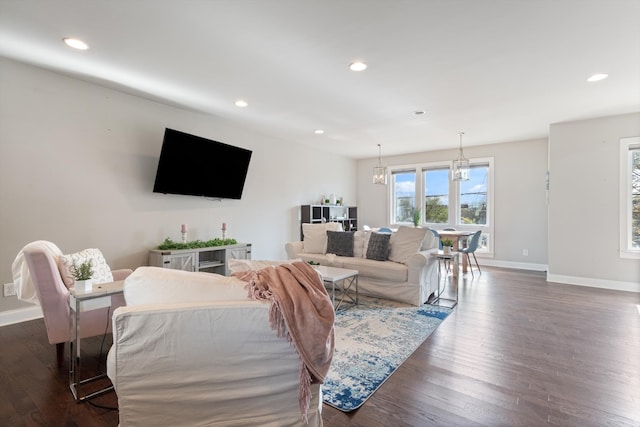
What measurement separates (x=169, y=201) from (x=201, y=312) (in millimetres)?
3552

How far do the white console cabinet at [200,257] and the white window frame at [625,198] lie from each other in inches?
225

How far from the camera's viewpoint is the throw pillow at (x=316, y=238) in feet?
16.6

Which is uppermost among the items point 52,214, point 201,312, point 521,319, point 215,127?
point 215,127

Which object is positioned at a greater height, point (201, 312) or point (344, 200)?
→ point (344, 200)

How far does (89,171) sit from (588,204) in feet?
23.2

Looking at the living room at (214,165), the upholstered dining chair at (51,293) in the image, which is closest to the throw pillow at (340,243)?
the living room at (214,165)

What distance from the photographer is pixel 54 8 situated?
2236mm

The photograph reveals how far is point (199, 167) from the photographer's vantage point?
4.52m

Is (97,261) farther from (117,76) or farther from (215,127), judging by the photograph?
(215,127)

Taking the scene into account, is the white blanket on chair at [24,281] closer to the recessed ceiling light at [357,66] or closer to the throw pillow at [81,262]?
the throw pillow at [81,262]

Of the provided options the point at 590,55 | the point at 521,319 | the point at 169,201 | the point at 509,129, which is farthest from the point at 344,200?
the point at 590,55

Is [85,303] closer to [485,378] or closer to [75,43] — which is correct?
[75,43]

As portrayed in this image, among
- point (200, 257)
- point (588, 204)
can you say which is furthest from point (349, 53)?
point (588, 204)

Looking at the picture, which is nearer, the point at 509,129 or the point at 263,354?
the point at 263,354
